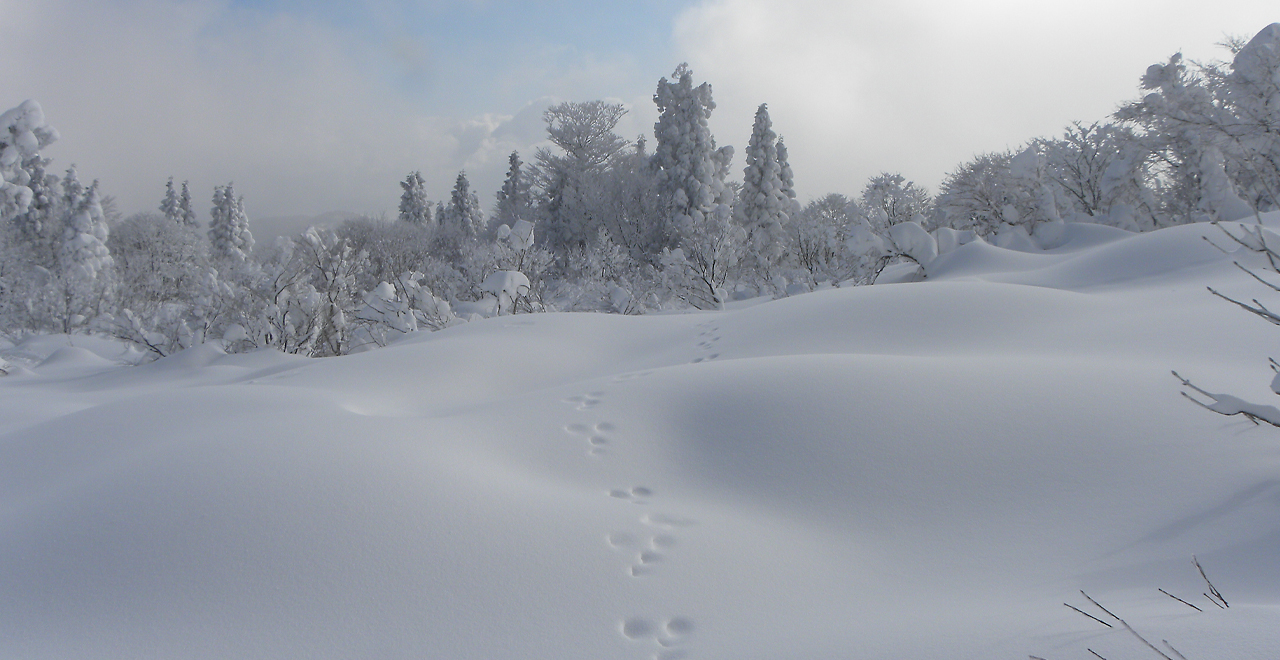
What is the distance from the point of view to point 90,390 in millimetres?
7766

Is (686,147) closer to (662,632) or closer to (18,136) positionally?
(18,136)

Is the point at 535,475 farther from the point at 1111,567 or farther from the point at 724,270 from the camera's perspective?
the point at 724,270

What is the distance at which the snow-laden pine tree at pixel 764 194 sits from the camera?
26.6m

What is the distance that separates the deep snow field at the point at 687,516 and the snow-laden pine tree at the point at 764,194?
72.4 ft

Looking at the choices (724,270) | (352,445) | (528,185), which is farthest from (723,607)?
(528,185)

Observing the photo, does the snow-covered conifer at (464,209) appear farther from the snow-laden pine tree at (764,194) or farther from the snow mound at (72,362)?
the snow mound at (72,362)

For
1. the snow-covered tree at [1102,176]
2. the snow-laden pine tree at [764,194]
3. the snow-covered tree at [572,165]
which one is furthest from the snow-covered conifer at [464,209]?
the snow-covered tree at [1102,176]

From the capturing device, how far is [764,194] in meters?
26.7

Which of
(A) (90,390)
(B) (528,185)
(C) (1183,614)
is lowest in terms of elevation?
(A) (90,390)

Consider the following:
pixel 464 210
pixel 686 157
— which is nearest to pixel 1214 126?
pixel 686 157

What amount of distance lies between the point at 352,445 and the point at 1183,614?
3.33 meters

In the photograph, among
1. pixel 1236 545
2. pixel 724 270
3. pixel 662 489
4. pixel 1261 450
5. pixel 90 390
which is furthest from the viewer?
pixel 724 270

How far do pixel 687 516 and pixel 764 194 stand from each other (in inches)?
988

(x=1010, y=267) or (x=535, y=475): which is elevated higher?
(x=1010, y=267)
